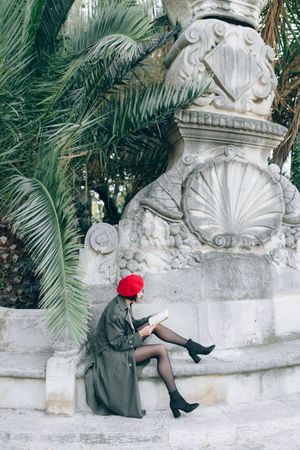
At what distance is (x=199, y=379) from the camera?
160 inches

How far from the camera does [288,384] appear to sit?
440cm

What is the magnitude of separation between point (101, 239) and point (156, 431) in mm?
1847

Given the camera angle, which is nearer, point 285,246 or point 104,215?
point 285,246

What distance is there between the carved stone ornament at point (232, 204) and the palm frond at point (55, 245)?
1.52 metres

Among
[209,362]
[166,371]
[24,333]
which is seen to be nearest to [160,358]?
[166,371]

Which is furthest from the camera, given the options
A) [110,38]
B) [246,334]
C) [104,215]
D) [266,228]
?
[104,215]

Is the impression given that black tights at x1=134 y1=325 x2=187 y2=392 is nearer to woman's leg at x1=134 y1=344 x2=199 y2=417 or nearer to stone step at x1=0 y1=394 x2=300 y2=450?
woman's leg at x1=134 y1=344 x2=199 y2=417

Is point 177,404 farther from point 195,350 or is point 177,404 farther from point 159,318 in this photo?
point 159,318

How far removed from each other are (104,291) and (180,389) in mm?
1205

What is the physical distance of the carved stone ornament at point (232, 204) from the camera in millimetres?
4875

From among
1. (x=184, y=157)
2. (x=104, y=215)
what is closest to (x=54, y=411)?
(x=184, y=157)

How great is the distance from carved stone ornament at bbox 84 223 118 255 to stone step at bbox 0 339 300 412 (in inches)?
42.2

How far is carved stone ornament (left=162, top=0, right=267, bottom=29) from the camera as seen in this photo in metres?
5.44

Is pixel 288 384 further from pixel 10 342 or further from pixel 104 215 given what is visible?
pixel 104 215
